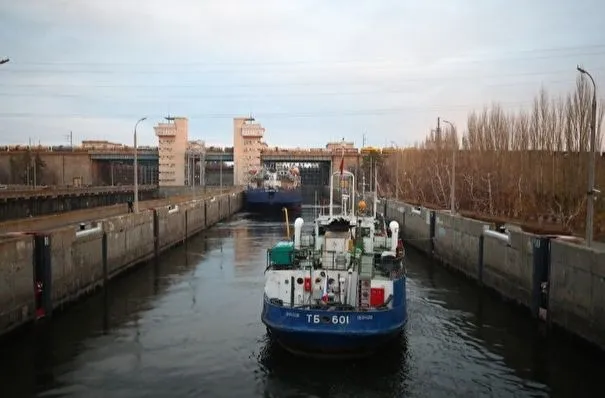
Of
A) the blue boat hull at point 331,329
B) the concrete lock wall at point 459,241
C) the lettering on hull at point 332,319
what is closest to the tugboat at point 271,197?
the concrete lock wall at point 459,241

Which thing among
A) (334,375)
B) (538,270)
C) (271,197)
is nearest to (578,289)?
(538,270)

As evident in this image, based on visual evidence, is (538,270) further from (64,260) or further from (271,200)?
(271,200)

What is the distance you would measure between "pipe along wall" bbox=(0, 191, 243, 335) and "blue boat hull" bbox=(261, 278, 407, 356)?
29.5 feet

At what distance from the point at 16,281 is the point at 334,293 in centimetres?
1110

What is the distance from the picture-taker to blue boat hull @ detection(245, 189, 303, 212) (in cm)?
9725

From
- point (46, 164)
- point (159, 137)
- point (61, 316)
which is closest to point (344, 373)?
point (61, 316)

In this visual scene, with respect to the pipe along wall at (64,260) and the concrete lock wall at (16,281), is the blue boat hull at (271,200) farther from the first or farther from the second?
the concrete lock wall at (16,281)

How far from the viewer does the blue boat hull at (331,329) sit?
1727 cm

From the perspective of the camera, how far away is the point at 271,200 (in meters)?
97.3

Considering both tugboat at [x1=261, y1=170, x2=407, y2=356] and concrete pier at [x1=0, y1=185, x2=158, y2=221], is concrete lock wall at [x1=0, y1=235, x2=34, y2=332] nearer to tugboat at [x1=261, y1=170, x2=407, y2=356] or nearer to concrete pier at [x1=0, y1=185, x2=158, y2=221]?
tugboat at [x1=261, y1=170, x2=407, y2=356]

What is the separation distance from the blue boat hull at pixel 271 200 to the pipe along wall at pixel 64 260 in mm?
53321

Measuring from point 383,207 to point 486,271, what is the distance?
153ft

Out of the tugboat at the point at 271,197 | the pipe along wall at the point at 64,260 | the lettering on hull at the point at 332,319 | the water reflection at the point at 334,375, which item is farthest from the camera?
the tugboat at the point at 271,197

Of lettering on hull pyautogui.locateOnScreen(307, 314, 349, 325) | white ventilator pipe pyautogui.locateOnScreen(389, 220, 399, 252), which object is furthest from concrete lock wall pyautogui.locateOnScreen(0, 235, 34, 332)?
white ventilator pipe pyautogui.locateOnScreen(389, 220, 399, 252)
